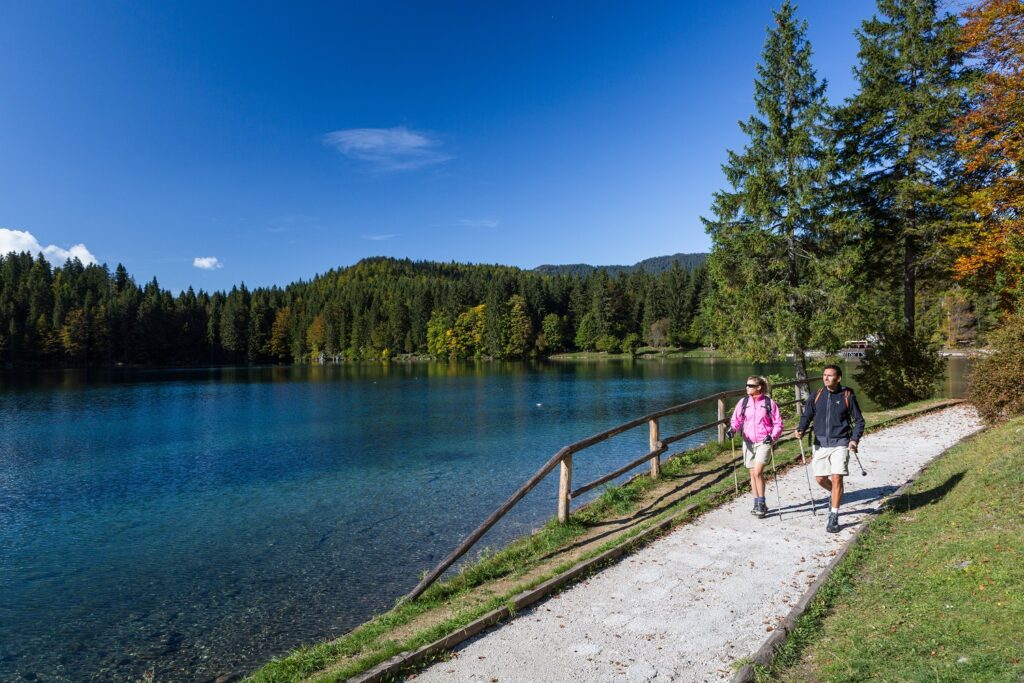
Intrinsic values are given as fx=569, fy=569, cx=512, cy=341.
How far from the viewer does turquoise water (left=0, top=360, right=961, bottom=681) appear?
9398 millimetres

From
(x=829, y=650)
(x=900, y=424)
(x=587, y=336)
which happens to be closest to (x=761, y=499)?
(x=829, y=650)

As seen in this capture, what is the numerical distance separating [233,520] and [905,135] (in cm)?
2814

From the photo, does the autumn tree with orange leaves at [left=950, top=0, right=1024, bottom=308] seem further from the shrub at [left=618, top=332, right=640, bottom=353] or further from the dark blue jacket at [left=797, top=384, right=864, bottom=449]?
the shrub at [left=618, top=332, right=640, bottom=353]

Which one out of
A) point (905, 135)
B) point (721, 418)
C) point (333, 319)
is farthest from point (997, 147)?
point (333, 319)

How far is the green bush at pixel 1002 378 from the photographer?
14.3 m

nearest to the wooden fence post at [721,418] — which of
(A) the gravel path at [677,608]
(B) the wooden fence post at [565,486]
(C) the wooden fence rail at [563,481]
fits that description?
(C) the wooden fence rail at [563,481]

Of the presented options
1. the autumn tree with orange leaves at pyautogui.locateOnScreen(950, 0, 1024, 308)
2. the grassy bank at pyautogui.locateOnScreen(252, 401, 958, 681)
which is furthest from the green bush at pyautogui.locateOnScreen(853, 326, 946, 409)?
the grassy bank at pyautogui.locateOnScreen(252, 401, 958, 681)

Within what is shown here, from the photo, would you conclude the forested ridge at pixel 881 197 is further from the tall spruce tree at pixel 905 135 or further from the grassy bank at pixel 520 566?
the grassy bank at pixel 520 566

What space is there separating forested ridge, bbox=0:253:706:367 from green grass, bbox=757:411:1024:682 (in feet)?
355

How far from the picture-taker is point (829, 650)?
5.32 m

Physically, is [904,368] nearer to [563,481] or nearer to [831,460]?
[831,460]

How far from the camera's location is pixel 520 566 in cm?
901

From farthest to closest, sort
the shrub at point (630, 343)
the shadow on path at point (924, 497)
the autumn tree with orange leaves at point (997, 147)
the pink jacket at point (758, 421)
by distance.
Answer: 1. the shrub at point (630, 343)
2. the autumn tree with orange leaves at point (997, 147)
3. the pink jacket at point (758, 421)
4. the shadow on path at point (924, 497)

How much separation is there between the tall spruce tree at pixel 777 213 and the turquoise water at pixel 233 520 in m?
6.23
